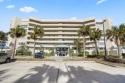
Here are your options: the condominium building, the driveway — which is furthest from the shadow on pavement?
the condominium building

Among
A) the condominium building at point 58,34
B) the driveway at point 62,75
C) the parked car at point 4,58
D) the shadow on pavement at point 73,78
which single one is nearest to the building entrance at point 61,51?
the condominium building at point 58,34

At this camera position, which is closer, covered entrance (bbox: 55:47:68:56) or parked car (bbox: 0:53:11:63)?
parked car (bbox: 0:53:11:63)

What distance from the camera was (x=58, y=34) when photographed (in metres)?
91.1

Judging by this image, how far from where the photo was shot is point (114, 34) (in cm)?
3753

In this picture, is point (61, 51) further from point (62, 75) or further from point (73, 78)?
point (73, 78)

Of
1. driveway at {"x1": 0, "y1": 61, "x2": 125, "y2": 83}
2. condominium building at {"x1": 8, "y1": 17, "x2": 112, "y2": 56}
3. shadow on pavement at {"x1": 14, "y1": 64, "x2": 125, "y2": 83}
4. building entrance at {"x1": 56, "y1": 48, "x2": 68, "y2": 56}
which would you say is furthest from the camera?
condominium building at {"x1": 8, "y1": 17, "x2": 112, "y2": 56}

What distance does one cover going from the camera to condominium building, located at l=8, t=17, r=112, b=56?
87188 mm

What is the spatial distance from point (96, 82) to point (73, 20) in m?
84.5

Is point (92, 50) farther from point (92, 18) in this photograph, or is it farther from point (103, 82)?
point (103, 82)

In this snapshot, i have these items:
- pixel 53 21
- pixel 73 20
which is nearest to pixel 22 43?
pixel 53 21

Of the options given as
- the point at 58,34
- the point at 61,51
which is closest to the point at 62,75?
the point at 61,51

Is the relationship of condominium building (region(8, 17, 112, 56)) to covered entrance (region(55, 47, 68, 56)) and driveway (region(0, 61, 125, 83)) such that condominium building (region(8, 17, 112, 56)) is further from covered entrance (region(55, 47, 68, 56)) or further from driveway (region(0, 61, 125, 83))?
driveway (region(0, 61, 125, 83))

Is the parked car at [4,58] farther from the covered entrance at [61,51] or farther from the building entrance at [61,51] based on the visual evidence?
the building entrance at [61,51]

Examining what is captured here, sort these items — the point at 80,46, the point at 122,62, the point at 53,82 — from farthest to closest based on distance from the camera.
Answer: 1. the point at 80,46
2. the point at 122,62
3. the point at 53,82
